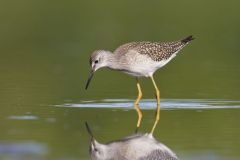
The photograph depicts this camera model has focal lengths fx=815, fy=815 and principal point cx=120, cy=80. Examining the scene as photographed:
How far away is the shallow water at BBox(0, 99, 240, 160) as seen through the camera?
36.0 feet

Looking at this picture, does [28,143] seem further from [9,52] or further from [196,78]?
[9,52]

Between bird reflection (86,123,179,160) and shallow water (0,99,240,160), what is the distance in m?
0.14

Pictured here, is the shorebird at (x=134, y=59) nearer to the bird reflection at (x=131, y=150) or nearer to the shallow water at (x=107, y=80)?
the shallow water at (x=107, y=80)

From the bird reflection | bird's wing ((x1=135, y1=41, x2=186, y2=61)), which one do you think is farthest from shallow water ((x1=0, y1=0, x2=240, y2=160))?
bird's wing ((x1=135, y1=41, x2=186, y2=61))

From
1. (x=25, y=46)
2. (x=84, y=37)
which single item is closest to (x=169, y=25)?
(x=84, y=37)

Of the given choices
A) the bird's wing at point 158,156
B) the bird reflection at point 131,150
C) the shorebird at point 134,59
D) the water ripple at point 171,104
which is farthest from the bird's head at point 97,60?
the bird's wing at point 158,156

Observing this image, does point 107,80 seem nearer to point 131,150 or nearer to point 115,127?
point 115,127

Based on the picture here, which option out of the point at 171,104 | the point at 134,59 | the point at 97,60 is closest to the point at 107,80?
the point at 134,59

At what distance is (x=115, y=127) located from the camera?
12836 millimetres

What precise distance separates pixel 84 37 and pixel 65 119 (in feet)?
40.7

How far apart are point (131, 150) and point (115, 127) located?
154 cm

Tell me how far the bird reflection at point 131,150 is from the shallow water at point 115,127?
14 centimetres

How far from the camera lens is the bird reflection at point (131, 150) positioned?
10.9 meters

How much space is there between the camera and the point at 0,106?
14602 millimetres
